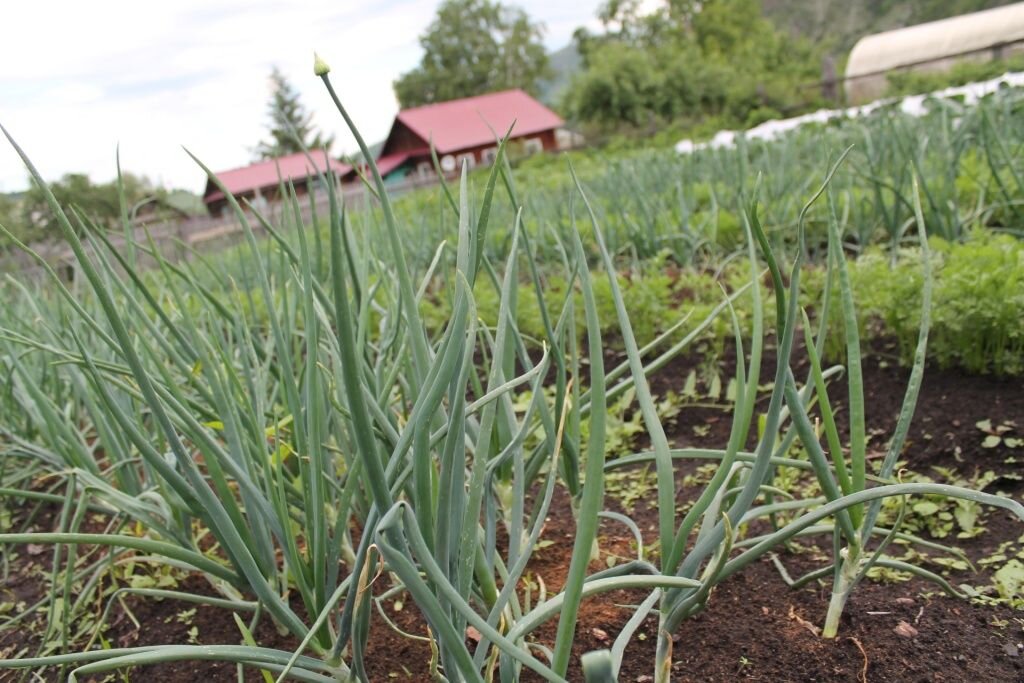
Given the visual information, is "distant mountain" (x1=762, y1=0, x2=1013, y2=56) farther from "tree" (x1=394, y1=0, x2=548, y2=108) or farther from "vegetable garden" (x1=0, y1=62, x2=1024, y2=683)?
"vegetable garden" (x1=0, y1=62, x2=1024, y2=683)

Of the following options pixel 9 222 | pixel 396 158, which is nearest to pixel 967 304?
pixel 9 222

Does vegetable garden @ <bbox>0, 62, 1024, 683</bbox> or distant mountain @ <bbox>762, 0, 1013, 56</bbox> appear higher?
distant mountain @ <bbox>762, 0, 1013, 56</bbox>

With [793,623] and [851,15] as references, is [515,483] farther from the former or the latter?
[851,15]

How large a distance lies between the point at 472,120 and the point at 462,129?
22.7 inches

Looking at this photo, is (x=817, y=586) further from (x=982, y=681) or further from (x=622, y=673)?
(x=622, y=673)

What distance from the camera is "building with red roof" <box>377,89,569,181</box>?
2756cm

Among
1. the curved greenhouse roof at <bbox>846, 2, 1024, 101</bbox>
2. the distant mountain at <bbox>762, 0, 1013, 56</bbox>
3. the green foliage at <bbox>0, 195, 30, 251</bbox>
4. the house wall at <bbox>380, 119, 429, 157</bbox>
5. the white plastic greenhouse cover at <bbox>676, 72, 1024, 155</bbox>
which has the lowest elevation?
the white plastic greenhouse cover at <bbox>676, 72, 1024, 155</bbox>

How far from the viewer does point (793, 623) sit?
1.16 metres

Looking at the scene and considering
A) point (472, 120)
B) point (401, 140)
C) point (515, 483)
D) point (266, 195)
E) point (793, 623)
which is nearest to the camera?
point (515, 483)

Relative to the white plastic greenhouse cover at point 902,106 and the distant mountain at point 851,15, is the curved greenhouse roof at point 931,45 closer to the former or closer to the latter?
the white plastic greenhouse cover at point 902,106

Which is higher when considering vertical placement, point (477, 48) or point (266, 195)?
point (477, 48)

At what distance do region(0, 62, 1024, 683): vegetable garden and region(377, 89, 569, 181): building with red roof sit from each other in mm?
25435

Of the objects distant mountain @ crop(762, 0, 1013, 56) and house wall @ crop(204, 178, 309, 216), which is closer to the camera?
house wall @ crop(204, 178, 309, 216)

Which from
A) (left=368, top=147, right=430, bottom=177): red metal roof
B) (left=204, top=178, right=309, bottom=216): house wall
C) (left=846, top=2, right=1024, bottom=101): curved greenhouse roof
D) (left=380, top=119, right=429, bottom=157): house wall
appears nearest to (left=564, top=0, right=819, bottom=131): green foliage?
(left=846, top=2, right=1024, bottom=101): curved greenhouse roof
